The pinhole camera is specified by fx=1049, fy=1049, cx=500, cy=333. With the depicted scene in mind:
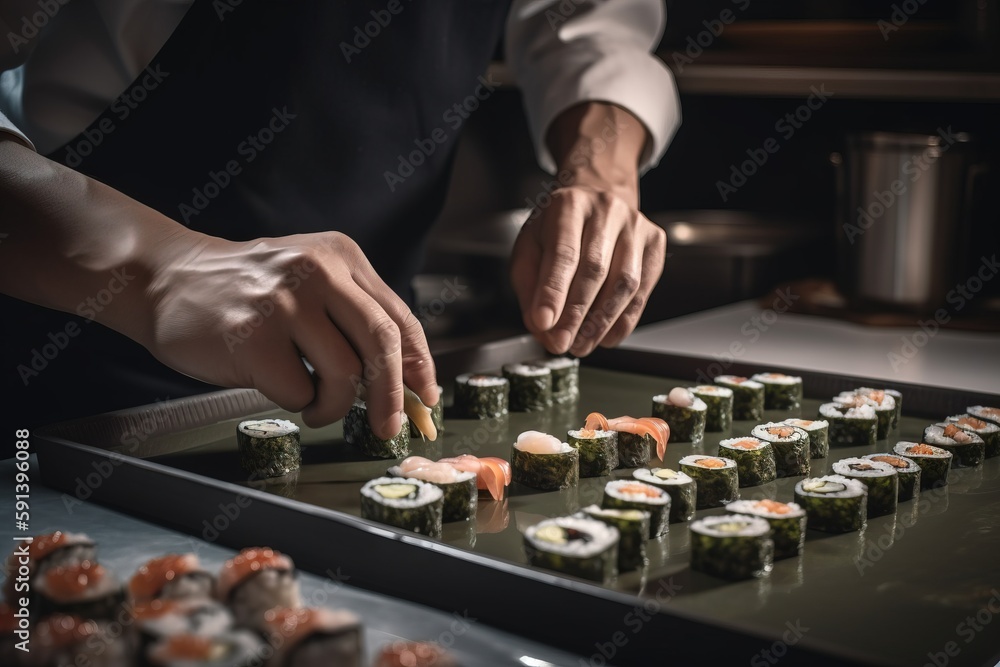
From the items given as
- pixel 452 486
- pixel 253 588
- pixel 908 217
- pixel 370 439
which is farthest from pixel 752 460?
pixel 908 217

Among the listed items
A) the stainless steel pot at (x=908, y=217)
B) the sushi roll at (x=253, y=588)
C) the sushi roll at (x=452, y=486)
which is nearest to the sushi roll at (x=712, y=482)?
the sushi roll at (x=452, y=486)

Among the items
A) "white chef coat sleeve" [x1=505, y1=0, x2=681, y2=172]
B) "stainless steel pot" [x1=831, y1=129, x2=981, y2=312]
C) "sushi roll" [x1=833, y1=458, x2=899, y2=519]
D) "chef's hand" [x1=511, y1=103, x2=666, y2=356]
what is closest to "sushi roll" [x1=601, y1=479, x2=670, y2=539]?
"sushi roll" [x1=833, y1=458, x2=899, y2=519]

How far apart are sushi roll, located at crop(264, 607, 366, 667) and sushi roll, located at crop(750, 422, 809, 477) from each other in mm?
1062

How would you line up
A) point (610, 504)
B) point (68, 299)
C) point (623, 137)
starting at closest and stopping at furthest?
1. point (610, 504)
2. point (68, 299)
3. point (623, 137)

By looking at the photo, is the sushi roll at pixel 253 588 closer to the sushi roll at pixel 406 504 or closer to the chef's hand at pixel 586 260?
the sushi roll at pixel 406 504

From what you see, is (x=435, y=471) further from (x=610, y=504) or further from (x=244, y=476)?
A: (x=244, y=476)

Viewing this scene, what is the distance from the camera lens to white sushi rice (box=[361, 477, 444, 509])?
4.81 feet

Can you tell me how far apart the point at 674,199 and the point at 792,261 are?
2.54 ft

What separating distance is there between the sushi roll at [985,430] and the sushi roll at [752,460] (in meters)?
0.42

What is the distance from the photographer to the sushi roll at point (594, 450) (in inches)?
71.9

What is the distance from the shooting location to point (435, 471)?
1.57 m

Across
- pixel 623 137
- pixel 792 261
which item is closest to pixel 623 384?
pixel 623 137

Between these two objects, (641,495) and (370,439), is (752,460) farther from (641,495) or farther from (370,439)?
(370,439)

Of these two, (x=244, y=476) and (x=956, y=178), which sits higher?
(x=956, y=178)
